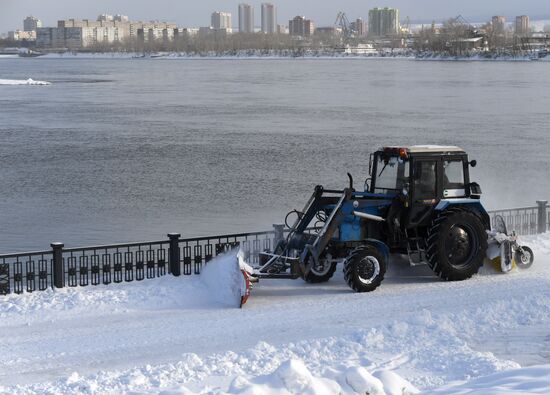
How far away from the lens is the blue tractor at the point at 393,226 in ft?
47.3

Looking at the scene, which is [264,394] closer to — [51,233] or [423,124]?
[51,233]

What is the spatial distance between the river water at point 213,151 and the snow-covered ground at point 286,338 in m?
10.7

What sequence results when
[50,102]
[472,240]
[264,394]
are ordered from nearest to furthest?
[264,394], [472,240], [50,102]

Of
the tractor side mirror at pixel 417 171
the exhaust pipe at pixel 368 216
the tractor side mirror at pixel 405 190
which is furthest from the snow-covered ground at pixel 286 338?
the tractor side mirror at pixel 417 171

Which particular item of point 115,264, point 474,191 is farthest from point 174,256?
point 474,191

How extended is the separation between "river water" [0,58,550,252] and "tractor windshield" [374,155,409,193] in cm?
1034

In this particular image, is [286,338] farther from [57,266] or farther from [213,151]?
[213,151]

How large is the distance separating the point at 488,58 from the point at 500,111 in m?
135

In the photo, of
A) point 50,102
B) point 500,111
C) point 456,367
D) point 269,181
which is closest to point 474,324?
point 456,367

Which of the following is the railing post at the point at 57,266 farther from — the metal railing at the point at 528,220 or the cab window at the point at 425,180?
the metal railing at the point at 528,220

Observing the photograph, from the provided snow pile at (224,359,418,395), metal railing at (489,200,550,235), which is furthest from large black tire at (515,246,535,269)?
snow pile at (224,359,418,395)

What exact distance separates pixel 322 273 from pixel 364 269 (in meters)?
A: 0.87

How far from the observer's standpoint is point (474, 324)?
41.8 feet

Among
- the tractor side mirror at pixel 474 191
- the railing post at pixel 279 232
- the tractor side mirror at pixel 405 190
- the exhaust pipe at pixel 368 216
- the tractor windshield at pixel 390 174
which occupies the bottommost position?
the railing post at pixel 279 232
